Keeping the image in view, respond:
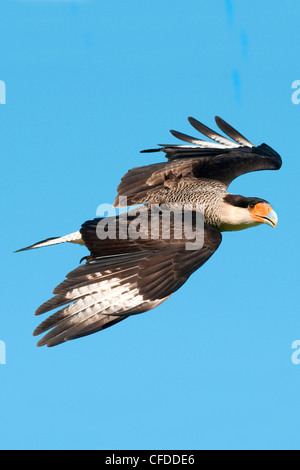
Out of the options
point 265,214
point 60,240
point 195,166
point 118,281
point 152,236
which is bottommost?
point 118,281

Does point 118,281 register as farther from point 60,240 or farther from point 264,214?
point 264,214

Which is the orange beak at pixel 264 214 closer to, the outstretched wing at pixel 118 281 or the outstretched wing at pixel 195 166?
the outstretched wing at pixel 195 166

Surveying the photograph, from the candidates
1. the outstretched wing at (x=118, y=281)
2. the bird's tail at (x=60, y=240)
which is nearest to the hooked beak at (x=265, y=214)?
the outstretched wing at (x=118, y=281)

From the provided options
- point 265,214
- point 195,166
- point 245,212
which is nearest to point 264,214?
point 265,214

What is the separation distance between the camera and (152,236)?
27.7 ft

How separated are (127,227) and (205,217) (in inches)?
44.4

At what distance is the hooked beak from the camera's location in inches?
373

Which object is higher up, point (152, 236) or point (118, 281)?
point (152, 236)

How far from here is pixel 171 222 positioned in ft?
28.2

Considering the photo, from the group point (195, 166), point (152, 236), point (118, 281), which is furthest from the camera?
point (195, 166)

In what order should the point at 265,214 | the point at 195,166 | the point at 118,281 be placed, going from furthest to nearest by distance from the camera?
the point at 195,166
the point at 265,214
the point at 118,281

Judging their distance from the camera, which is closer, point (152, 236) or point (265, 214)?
point (152, 236)

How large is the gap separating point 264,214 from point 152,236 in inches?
64.7

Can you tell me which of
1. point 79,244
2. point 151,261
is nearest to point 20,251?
point 79,244
